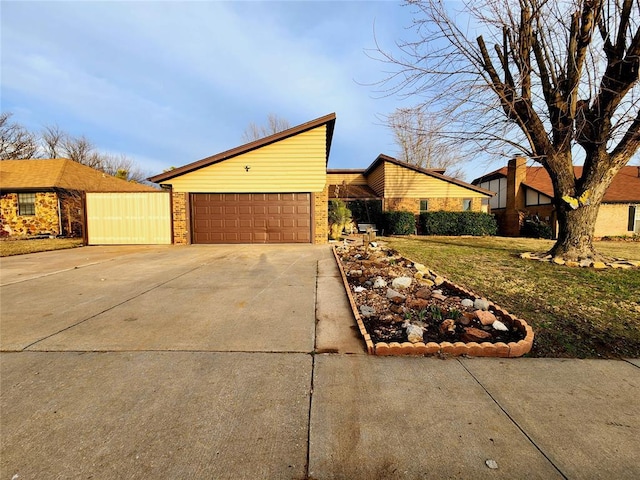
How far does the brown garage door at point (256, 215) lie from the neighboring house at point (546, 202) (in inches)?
470

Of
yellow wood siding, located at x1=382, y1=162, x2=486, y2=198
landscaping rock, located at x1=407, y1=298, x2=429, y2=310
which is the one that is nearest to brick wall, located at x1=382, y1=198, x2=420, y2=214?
yellow wood siding, located at x1=382, y1=162, x2=486, y2=198

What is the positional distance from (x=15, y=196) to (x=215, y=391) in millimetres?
23161

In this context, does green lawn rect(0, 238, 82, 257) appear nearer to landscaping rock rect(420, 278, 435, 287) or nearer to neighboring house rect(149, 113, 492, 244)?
neighboring house rect(149, 113, 492, 244)

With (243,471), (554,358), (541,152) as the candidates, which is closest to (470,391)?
(554,358)

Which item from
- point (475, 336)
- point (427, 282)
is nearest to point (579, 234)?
point (427, 282)

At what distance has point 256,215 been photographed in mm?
12242

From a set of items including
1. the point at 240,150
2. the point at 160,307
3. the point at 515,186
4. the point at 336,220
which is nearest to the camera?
the point at 160,307

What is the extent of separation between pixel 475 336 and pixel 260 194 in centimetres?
1037

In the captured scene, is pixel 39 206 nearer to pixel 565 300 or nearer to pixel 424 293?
pixel 424 293

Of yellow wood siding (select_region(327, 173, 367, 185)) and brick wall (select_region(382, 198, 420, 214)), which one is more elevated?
yellow wood siding (select_region(327, 173, 367, 185))

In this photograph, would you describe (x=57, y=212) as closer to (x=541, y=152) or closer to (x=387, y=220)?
(x=387, y=220)

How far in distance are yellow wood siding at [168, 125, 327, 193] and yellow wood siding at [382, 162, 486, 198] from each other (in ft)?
26.2

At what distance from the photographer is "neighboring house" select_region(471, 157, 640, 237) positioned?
56.2ft

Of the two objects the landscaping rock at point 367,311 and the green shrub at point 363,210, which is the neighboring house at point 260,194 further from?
the landscaping rock at point 367,311
